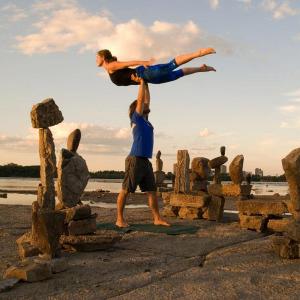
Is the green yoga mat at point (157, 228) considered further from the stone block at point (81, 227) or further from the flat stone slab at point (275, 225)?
the flat stone slab at point (275, 225)

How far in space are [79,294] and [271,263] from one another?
7.69 feet

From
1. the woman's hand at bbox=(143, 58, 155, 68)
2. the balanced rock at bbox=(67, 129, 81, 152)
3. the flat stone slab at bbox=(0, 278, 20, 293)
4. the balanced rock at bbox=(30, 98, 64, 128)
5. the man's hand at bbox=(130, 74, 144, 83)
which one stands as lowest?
the flat stone slab at bbox=(0, 278, 20, 293)

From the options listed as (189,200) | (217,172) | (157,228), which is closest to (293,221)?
(157,228)

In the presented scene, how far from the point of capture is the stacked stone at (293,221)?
17.1 feet

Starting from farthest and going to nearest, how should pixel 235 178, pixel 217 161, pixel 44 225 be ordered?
pixel 217 161, pixel 235 178, pixel 44 225

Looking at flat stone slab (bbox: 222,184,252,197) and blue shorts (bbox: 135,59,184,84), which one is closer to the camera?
blue shorts (bbox: 135,59,184,84)

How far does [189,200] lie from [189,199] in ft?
0.08

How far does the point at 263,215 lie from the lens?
794cm

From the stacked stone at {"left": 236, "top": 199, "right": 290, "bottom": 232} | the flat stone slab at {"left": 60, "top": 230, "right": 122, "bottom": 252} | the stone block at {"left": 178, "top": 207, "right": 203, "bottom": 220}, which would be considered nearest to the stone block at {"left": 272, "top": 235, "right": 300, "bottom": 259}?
the stacked stone at {"left": 236, "top": 199, "right": 290, "bottom": 232}

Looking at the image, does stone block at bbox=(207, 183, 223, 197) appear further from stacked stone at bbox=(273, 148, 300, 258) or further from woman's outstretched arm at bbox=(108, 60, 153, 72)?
stacked stone at bbox=(273, 148, 300, 258)

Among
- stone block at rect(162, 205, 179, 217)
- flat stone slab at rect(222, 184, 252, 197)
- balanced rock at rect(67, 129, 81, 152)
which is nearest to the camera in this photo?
balanced rock at rect(67, 129, 81, 152)

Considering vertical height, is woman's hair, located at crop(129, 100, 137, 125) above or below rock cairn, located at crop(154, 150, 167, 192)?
above

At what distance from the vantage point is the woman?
636 centimetres

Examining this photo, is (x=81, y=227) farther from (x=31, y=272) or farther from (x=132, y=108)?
(x=132, y=108)
